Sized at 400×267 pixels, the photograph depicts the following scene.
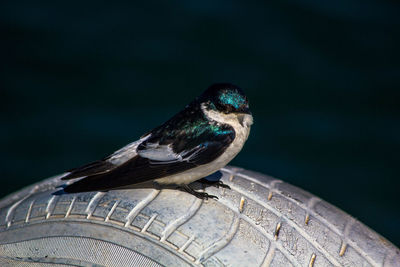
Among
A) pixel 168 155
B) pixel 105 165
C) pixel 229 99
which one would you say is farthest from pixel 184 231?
pixel 229 99

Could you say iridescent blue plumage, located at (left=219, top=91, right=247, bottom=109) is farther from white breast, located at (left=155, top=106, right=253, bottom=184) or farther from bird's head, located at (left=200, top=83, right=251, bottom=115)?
white breast, located at (left=155, top=106, right=253, bottom=184)

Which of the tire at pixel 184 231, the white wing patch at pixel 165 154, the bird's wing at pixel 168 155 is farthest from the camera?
the white wing patch at pixel 165 154

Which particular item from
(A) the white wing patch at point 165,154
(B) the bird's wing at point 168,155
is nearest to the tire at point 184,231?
(B) the bird's wing at point 168,155

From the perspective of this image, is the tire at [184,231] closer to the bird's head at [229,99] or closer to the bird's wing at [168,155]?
the bird's wing at [168,155]

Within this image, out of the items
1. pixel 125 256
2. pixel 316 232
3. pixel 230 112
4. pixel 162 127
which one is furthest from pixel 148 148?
pixel 316 232

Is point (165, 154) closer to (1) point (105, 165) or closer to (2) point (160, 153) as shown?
(2) point (160, 153)

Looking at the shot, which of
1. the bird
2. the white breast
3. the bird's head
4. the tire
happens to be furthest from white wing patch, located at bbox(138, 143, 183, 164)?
the bird's head
